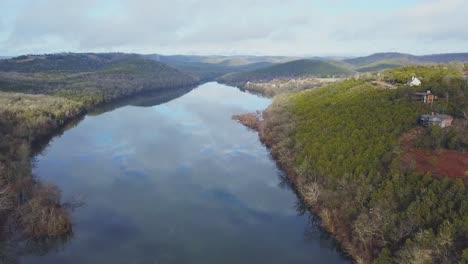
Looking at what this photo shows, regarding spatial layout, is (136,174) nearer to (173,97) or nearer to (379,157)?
(379,157)

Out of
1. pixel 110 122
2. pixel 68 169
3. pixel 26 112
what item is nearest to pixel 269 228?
pixel 68 169

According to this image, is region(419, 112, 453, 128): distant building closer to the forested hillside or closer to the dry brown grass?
the dry brown grass

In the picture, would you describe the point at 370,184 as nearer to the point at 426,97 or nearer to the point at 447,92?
the point at 426,97

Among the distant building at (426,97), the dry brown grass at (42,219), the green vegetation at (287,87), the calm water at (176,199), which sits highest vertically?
the distant building at (426,97)

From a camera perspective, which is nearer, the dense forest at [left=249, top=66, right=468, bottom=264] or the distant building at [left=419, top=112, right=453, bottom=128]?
the dense forest at [left=249, top=66, right=468, bottom=264]

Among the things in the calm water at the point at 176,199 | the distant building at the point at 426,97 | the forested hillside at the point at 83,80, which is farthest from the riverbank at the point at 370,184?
the forested hillside at the point at 83,80

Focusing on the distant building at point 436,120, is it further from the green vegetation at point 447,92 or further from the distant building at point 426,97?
the distant building at point 426,97

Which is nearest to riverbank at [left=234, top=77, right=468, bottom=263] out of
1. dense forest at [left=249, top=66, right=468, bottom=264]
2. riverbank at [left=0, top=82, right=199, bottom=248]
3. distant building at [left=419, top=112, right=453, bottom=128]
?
dense forest at [left=249, top=66, right=468, bottom=264]
